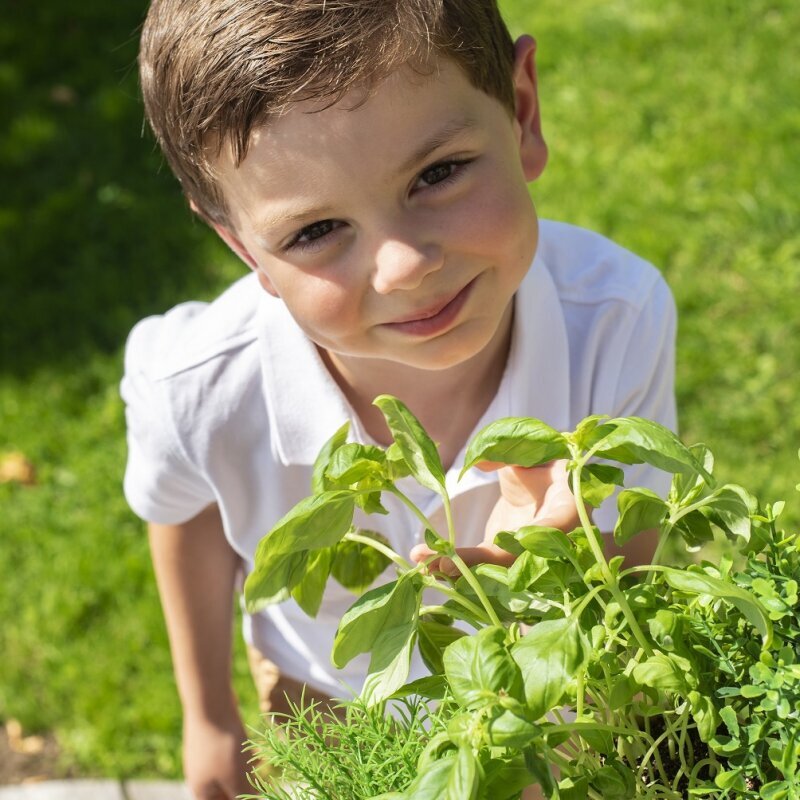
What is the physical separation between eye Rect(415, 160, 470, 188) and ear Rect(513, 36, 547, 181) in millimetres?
271

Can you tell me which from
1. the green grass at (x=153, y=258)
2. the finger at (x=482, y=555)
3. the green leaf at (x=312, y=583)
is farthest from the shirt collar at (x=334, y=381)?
the green grass at (x=153, y=258)

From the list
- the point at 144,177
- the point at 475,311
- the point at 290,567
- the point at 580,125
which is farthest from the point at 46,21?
the point at 290,567

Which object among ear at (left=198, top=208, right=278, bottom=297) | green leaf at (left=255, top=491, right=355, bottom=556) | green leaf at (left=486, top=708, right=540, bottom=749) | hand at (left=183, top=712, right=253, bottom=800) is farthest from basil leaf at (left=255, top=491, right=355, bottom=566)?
hand at (left=183, top=712, right=253, bottom=800)

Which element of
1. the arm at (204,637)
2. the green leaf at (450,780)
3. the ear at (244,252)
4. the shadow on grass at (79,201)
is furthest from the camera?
the shadow on grass at (79,201)

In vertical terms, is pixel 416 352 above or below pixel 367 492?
below

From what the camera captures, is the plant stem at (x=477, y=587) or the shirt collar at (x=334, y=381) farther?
the shirt collar at (x=334, y=381)

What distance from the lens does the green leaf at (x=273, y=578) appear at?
0.86 meters

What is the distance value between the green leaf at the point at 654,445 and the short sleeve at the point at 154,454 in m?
1.00

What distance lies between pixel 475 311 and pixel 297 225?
0.80ft

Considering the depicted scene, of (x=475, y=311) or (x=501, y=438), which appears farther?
(x=475, y=311)

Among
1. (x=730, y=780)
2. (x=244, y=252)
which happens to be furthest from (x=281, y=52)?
(x=730, y=780)

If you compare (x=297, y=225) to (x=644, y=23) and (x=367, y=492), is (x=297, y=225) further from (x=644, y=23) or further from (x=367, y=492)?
(x=644, y=23)

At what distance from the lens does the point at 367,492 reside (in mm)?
859

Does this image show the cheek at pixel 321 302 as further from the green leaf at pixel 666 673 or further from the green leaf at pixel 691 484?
the green leaf at pixel 666 673
